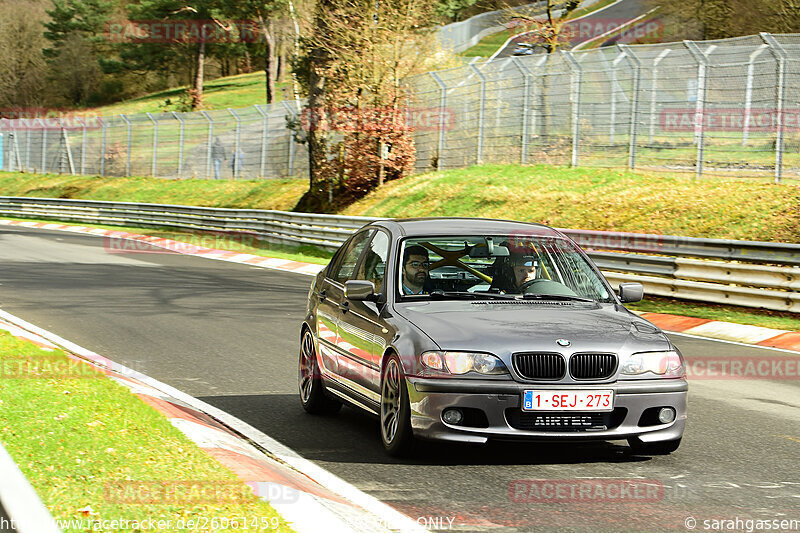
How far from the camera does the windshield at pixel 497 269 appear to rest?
7.38 meters

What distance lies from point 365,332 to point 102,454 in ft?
7.33

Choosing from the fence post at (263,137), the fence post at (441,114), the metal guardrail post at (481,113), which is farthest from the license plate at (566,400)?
the fence post at (263,137)

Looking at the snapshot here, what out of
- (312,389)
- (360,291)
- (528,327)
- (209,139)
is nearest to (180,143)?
(209,139)

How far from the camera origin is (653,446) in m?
6.70

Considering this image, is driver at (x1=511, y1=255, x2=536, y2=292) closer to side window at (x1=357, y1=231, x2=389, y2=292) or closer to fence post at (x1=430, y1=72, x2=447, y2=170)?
side window at (x1=357, y1=231, x2=389, y2=292)

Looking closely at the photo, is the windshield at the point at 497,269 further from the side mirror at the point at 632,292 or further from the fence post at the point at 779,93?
the fence post at the point at 779,93

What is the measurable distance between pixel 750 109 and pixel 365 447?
17294 millimetres

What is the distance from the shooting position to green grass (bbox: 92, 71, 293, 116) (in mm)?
82125

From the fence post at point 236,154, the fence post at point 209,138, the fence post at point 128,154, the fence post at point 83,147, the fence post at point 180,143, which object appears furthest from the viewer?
the fence post at point 83,147

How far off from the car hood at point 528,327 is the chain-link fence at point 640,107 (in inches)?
615

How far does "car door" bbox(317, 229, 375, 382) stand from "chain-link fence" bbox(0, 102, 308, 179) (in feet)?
99.3

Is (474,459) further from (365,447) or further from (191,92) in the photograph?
(191,92)

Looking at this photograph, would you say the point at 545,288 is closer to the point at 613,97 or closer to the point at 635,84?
the point at 635,84

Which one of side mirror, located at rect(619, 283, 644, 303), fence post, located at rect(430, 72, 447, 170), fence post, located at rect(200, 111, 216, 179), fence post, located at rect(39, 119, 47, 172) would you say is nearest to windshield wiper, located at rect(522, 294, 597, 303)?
side mirror, located at rect(619, 283, 644, 303)
